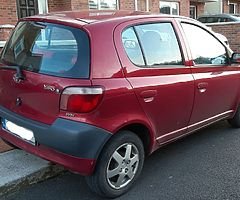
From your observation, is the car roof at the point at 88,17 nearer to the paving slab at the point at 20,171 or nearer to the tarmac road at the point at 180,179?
the paving slab at the point at 20,171

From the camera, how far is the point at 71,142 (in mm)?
2857

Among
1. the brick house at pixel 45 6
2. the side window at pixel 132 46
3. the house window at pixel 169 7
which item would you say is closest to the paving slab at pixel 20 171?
the side window at pixel 132 46

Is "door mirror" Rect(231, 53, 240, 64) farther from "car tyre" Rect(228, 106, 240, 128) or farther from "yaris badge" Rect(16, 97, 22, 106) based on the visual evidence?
"yaris badge" Rect(16, 97, 22, 106)

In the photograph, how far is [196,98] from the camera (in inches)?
158

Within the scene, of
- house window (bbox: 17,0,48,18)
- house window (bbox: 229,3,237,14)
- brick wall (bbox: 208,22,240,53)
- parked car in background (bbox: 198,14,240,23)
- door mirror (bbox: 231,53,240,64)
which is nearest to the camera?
door mirror (bbox: 231,53,240,64)

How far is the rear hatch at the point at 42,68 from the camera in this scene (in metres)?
2.94

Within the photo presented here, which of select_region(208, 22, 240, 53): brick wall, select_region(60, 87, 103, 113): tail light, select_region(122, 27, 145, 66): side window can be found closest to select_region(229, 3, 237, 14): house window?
select_region(208, 22, 240, 53): brick wall

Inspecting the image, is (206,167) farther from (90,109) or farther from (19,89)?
(19,89)

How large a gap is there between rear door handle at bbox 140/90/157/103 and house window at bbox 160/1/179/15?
46.0ft

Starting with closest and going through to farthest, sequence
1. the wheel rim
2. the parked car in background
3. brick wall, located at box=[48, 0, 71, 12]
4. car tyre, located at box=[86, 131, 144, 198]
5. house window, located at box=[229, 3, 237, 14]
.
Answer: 1. car tyre, located at box=[86, 131, 144, 198]
2. the wheel rim
3. brick wall, located at box=[48, 0, 71, 12]
4. the parked car in background
5. house window, located at box=[229, 3, 237, 14]

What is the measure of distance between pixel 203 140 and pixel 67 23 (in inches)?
103

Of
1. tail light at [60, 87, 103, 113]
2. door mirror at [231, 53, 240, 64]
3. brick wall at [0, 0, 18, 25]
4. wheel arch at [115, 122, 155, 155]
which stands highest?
brick wall at [0, 0, 18, 25]

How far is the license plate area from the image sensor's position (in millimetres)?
3142

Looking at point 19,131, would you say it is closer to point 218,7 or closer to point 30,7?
point 30,7
